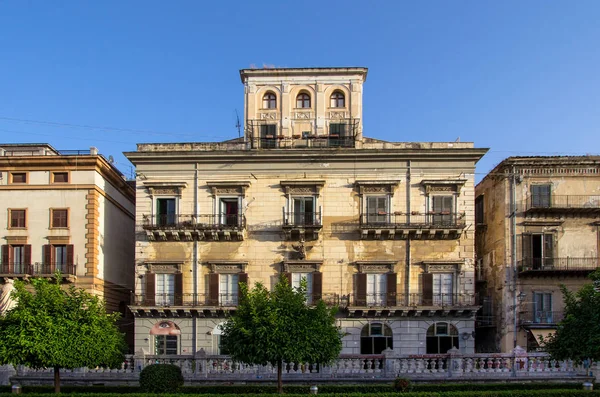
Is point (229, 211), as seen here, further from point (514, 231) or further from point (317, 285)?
point (514, 231)

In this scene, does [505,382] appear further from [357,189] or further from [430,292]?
[357,189]

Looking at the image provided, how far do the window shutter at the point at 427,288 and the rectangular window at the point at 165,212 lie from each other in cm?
1504

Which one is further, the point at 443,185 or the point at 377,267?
the point at 443,185

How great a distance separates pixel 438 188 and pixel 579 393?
1693 cm

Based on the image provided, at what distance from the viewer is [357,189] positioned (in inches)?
1548

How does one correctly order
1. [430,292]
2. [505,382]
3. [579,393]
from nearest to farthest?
[579,393]
[505,382]
[430,292]

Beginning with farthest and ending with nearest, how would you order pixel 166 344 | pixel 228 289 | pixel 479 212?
pixel 479 212
pixel 228 289
pixel 166 344

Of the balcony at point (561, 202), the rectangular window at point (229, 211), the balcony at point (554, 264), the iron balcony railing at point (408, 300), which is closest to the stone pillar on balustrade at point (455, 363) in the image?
the iron balcony railing at point (408, 300)

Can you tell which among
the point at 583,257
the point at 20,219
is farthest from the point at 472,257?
the point at 20,219

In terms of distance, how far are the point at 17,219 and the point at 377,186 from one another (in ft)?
70.4

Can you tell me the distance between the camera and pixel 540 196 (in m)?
39.9

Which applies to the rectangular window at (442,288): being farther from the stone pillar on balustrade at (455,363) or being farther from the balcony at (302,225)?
the stone pillar on balustrade at (455,363)

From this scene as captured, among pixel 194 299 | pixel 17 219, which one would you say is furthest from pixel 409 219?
pixel 17 219

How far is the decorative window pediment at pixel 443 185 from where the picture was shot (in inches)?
1532
